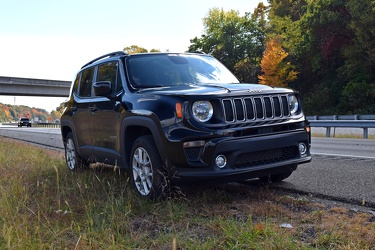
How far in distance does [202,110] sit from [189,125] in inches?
8.3

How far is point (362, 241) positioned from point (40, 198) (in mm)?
3559

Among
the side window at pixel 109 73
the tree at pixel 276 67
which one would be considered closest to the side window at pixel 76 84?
the side window at pixel 109 73

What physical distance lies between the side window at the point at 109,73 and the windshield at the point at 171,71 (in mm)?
287

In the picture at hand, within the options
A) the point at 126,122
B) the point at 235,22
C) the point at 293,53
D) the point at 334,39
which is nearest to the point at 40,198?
the point at 126,122

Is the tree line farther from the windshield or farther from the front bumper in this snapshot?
the front bumper

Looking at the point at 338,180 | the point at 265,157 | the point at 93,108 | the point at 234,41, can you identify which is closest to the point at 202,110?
the point at 265,157

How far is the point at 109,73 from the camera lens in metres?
5.98

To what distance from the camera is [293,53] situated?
47.6 meters

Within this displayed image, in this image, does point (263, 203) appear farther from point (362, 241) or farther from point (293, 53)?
point (293, 53)

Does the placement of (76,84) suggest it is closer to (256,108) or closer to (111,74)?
(111,74)

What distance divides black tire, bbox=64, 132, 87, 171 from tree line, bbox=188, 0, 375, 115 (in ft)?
109

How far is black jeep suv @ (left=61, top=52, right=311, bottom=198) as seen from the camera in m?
4.18

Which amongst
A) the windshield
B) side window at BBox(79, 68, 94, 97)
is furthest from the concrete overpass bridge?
the windshield

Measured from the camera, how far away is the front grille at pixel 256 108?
430 cm
